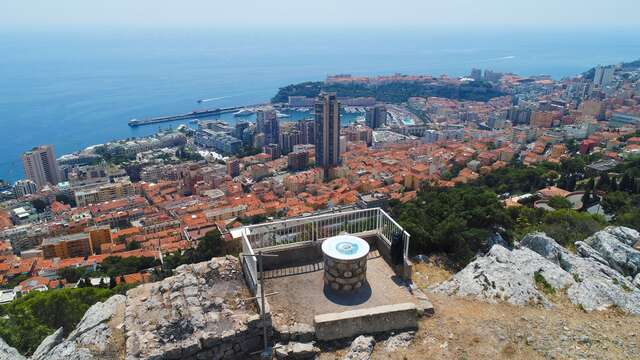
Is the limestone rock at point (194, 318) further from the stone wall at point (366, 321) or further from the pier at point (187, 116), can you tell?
the pier at point (187, 116)

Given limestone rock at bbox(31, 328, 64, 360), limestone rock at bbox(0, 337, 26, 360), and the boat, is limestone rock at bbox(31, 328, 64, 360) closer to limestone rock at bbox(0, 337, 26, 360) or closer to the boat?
limestone rock at bbox(0, 337, 26, 360)

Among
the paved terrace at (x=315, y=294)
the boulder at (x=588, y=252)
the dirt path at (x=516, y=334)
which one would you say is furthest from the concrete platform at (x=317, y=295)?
the boulder at (x=588, y=252)

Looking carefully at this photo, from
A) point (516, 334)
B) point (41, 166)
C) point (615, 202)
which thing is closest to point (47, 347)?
point (516, 334)

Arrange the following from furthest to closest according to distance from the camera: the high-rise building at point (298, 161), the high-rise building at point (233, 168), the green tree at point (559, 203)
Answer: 1. the high-rise building at point (298, 161)
2. the high-rise building at point (233, 168)
3. the green tree at point (559, 203)

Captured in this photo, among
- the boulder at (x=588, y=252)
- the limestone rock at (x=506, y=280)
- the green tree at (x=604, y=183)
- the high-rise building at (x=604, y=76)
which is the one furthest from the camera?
the high-rise building at (x=604, y=76)

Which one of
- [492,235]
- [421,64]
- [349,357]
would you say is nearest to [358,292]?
[349,357]

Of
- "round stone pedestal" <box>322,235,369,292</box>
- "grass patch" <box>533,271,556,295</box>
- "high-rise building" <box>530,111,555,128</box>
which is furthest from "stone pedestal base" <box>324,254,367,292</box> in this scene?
"high-rise building" <box>530,111,555,128</box>

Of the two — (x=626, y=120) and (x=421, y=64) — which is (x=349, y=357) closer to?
(x=626, y=120)
